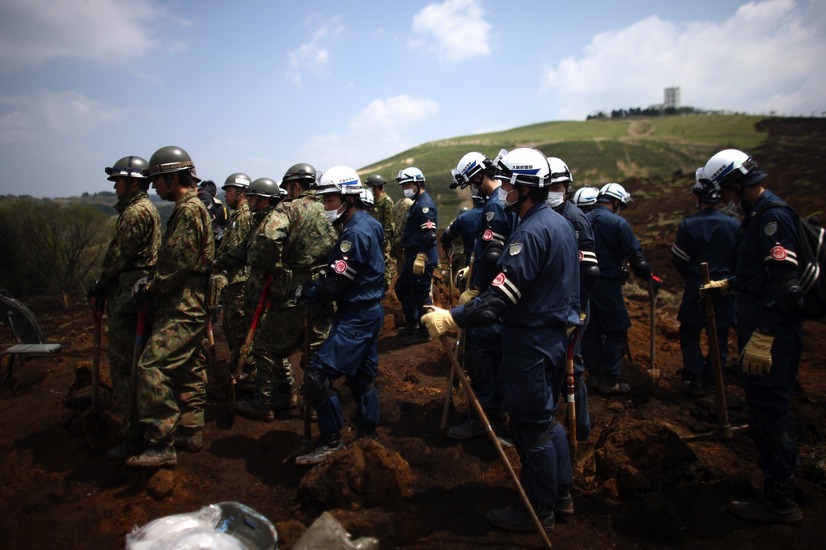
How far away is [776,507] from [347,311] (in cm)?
373

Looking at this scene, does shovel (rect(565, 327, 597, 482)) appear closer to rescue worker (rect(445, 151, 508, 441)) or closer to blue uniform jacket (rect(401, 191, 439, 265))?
rescue worker (rect(445, 151, 508, 441))

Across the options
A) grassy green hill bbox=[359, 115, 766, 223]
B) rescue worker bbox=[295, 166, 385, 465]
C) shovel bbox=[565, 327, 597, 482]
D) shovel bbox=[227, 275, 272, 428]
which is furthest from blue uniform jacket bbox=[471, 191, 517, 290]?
grassy green hill bbox=[359, 115, 766, 223]

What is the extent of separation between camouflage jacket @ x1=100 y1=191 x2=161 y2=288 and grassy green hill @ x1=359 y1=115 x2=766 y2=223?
894 inches

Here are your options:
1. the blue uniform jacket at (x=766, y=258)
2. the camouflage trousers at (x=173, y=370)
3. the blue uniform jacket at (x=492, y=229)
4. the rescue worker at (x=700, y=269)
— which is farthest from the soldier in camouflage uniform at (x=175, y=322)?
the rescue worker at (x=700, y=269)

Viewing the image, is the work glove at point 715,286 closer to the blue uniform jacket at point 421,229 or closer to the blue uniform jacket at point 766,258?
the blue uniform jacket at point 766,258

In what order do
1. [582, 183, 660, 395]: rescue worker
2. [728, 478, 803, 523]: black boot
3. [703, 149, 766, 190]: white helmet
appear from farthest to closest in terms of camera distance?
[582, 183, 660, 395]: rescue worker → [703, 149, 766, 190]: white helmet → [728, 478, 803, 523]: black boot

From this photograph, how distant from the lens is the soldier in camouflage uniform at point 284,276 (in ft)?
17.4

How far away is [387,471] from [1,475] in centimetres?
355

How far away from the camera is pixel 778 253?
355 cm

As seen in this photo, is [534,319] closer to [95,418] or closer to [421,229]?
[95,418]

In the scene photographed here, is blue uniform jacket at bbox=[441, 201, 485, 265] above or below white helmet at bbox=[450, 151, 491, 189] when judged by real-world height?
below

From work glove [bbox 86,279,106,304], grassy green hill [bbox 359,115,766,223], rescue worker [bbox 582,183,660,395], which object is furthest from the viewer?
grassy green hill [bbox 359,115,766,223]

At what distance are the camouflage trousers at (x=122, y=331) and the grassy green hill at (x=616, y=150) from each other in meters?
22.8

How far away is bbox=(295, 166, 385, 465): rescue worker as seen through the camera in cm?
432
